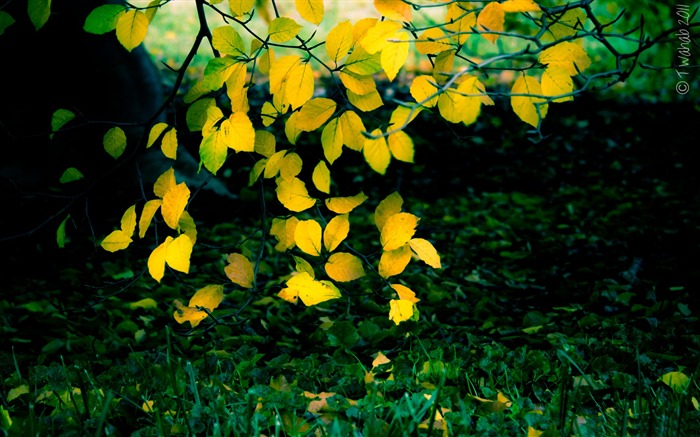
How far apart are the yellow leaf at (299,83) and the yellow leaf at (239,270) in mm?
486

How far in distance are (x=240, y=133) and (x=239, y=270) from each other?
439 mm

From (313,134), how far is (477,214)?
183cm

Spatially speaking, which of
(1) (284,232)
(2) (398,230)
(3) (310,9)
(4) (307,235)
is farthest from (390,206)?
(3) (310,9)

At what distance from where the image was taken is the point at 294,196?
1.60 metres

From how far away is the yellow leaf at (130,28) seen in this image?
4.83 ft

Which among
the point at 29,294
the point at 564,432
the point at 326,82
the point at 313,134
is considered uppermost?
the point at 326,82

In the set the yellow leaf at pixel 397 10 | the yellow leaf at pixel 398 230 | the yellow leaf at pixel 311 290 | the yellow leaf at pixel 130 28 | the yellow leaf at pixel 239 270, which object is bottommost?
the yellow leaf at pixel 239 270

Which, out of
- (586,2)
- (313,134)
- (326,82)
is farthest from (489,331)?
(326,82)

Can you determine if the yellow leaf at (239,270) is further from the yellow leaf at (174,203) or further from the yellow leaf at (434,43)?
the yellow leaf at (434,43)

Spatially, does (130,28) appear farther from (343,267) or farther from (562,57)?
(562,57)

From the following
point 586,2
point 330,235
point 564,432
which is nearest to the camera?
point 586,2

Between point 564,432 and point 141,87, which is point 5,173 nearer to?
point 141,87

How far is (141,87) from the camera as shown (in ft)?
12.7

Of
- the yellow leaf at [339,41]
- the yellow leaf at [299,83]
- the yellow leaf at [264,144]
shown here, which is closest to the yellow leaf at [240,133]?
the yellow leaf at [299,83]
